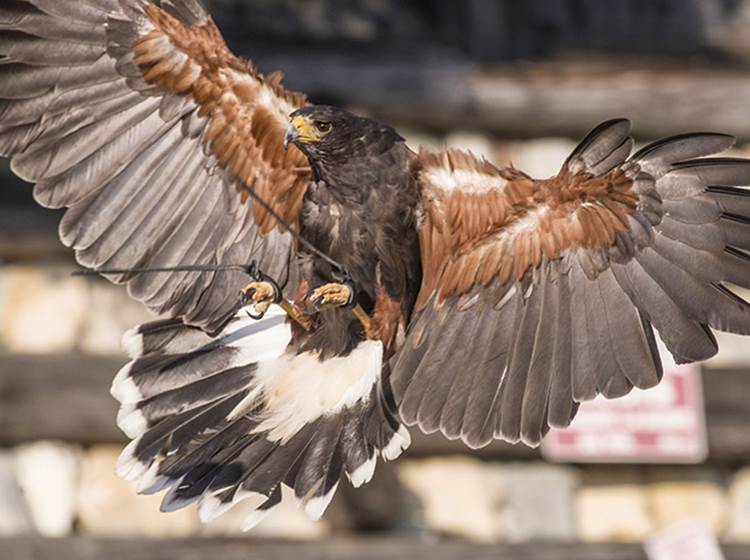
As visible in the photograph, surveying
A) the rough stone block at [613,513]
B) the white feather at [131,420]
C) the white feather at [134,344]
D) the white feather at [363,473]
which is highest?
the white feather at [134,344]

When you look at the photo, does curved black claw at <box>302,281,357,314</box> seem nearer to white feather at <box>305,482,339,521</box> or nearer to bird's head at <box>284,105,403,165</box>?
bird's head at <box>284,105,403,165</box>

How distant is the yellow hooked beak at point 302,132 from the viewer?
4.79m

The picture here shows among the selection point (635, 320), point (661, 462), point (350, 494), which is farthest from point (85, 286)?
point (635, 320)

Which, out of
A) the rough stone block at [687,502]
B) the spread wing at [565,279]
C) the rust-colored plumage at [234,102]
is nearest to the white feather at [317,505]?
the spread wing at [565,279]

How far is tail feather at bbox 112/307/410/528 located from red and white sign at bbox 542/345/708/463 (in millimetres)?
2729

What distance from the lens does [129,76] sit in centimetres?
506

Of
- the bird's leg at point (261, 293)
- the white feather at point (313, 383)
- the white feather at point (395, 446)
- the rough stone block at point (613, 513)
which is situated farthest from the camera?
the rough stone block at point (613, 513)

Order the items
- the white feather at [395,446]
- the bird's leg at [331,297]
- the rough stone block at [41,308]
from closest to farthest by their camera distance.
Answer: the bird's leg at [331,297] < the white feather at [395,446] < the rough stone block at [41,308]

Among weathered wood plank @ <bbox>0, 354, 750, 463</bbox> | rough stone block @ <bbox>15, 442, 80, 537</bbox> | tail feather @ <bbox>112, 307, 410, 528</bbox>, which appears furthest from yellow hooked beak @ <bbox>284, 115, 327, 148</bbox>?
rough stone block @ <bbox>15, 442, 80, 537</bbox>

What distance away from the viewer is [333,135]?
484cm

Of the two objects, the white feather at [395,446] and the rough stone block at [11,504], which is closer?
the white feather at [395,446]

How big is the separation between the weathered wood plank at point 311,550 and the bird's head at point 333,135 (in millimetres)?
2631

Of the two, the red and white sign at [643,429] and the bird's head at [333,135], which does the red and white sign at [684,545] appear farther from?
the bird's head at [333,135]

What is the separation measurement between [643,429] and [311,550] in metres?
1.61
